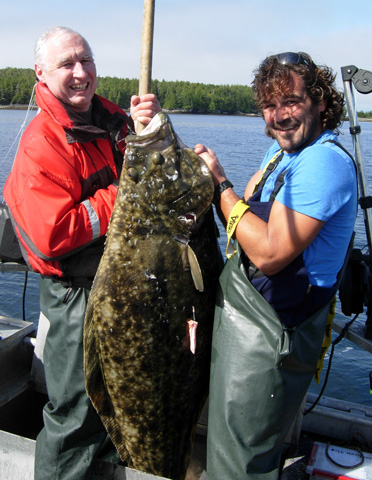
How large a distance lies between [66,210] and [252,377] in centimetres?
137

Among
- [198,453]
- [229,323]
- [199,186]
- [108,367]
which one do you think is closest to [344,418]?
[198,453]

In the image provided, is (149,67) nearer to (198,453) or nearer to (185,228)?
(185,228)

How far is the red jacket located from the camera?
8.89 feet

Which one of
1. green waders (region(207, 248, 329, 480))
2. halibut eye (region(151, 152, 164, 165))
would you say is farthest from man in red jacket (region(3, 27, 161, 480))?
green waders (region(207, 248, 329, 480))

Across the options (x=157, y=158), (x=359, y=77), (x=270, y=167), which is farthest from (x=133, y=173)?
(x=359, y=77)

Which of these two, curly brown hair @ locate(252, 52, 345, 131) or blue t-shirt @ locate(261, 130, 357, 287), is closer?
blue t-shirt @ locate(261, 130, 357, 287)

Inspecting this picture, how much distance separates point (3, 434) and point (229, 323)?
65.4 inches

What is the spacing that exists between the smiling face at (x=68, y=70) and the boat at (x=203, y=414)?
1315mm

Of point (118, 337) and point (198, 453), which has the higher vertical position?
point (118, 337)

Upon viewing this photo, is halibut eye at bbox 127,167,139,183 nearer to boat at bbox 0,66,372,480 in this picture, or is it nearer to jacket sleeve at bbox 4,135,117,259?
jacket sleeve at bbox 4,135,117,259

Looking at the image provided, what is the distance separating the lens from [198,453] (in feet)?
12.4

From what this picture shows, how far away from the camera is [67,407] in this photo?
3.04m

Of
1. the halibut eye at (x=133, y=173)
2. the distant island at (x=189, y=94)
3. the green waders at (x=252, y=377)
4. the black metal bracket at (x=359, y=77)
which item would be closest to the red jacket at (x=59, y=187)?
the halibut eye at (x=133, y=173)

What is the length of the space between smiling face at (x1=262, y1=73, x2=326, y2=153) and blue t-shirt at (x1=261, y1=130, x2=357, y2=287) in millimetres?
89
